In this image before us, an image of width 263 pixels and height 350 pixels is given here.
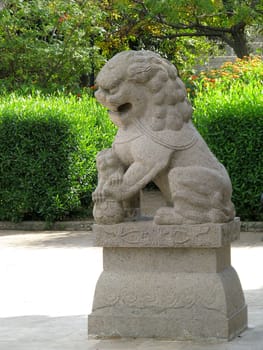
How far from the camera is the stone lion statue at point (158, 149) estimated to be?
764 centimetres

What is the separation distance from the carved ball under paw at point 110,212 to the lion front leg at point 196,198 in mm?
303

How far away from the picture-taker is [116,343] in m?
7.64

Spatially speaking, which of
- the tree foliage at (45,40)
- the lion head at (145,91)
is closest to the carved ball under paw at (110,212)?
the lion head at (145,91)

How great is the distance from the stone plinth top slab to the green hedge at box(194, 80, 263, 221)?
765 centimetres

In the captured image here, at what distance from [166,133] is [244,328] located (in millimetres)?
1657

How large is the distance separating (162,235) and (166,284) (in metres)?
0.38

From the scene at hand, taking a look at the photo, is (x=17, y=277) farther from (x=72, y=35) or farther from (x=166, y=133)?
(x=72, y=35)

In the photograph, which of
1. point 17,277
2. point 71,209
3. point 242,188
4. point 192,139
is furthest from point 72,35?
point 192,139

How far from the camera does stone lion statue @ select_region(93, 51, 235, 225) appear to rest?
25.1 feet

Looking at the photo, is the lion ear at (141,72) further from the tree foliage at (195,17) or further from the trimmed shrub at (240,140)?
the tree foliage at (195,17)

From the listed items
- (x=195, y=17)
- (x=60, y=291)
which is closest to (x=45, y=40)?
(x=195, y=17)

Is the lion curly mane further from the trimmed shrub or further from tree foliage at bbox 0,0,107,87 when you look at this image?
tree foliage at bbox 0,0,107,87

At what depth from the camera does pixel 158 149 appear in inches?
303

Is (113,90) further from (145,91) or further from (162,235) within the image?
(162,235)
